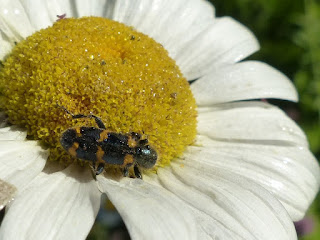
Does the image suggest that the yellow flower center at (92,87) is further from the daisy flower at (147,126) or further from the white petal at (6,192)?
the white petal at (6,192)

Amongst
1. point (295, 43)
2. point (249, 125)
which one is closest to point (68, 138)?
point (249, 125)

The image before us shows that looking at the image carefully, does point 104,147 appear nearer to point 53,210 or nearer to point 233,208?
point 53,210

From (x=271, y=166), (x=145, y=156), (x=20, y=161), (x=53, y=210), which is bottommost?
(x=271, y=166)

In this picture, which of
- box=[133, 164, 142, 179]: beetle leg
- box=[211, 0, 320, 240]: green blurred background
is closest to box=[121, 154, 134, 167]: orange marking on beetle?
box=[133, 164, 142, 179]: beetle leg

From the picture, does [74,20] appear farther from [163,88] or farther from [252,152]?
[252,152]

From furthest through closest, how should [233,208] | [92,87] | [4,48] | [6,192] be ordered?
[4,48]
[92,87]
[233,208]
[6,192]

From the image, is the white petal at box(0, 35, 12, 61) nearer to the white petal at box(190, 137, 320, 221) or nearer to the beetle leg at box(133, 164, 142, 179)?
the beetle leg at box(133, 164, 142, 179)

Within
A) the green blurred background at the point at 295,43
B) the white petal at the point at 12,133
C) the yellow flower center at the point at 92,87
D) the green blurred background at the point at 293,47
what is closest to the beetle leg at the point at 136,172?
the yellow flower center at the point at 92,87
